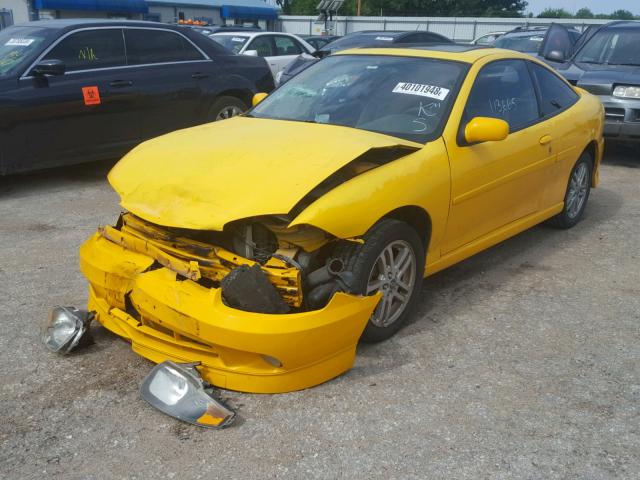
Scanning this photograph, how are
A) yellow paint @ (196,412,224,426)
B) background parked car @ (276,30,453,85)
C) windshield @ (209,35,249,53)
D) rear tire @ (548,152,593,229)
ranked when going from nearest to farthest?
yellow paint @ (196,412,224,426), rear tire @ (548,152,593,229), background parked car @ (276,30,453,85), windshield @ (209,35,249,53)

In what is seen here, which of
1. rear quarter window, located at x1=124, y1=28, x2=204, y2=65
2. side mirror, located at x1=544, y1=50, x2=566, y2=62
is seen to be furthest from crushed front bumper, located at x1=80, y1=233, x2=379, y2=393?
side mirror, located at x1=544, y1=50, x2=566, y2=62

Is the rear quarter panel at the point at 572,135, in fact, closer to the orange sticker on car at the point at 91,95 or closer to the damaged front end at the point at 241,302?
the damaged front end at the point at 241,302

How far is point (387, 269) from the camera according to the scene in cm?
339

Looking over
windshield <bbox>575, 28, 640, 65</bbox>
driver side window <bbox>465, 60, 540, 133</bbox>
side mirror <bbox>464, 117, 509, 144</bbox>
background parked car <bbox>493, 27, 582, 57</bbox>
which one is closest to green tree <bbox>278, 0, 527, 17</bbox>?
background parked car <bbox>493, 27, 582, 57</bbox>

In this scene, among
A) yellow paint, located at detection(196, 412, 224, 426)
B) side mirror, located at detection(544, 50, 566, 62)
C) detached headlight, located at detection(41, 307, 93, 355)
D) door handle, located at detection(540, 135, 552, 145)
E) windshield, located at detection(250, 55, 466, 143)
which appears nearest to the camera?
yellow paint, located at detection(196, 412, 224, 426)

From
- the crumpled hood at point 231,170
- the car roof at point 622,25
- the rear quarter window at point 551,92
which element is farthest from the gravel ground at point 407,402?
the car roof at point 622,25

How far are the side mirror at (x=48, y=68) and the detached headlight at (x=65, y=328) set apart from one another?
12.1ft

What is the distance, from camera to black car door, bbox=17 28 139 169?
628 centimetres

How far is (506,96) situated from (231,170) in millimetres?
2178

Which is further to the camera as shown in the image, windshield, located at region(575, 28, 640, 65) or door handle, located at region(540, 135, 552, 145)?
windshield, located at region(575, 28, 640, 65)

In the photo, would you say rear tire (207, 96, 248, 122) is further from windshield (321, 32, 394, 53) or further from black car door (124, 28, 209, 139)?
windshield (321, 32, 394, 53)

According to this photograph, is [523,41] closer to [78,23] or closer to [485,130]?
[78,23]

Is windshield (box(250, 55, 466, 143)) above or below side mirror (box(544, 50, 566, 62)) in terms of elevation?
above

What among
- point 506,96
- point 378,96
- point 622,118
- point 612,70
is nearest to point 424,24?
point 612,70
